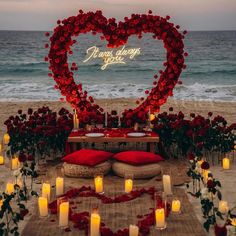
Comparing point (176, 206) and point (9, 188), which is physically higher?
point (9, 188)

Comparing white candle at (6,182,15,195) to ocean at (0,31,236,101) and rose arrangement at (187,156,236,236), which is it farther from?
ocean at (0,31,236,101)

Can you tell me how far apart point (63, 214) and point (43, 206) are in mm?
610

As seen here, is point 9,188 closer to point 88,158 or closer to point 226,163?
point 88,158

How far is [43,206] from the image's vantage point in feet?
28.1

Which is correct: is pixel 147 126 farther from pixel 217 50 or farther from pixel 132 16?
pixel 217 50

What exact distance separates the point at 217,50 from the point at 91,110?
67033mm

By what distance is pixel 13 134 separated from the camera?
1241 centimetres

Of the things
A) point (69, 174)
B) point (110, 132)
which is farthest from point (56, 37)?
point (69, 174)

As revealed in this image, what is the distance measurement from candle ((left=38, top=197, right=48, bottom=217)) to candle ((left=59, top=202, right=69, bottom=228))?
0.55 metres

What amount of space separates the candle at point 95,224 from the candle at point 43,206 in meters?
1.37

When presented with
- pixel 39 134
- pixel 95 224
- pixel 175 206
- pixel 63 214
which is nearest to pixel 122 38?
pixel 39 134

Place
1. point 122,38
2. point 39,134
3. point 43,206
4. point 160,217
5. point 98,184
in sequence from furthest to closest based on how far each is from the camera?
point 122,38, point 39,134, point 98,184, point 43,206, point 160,217

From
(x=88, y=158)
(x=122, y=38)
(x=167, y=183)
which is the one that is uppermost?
(x=122, y=38)

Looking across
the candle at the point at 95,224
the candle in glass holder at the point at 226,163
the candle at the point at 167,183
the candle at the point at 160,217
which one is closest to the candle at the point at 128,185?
the candle at the point at 167,183
